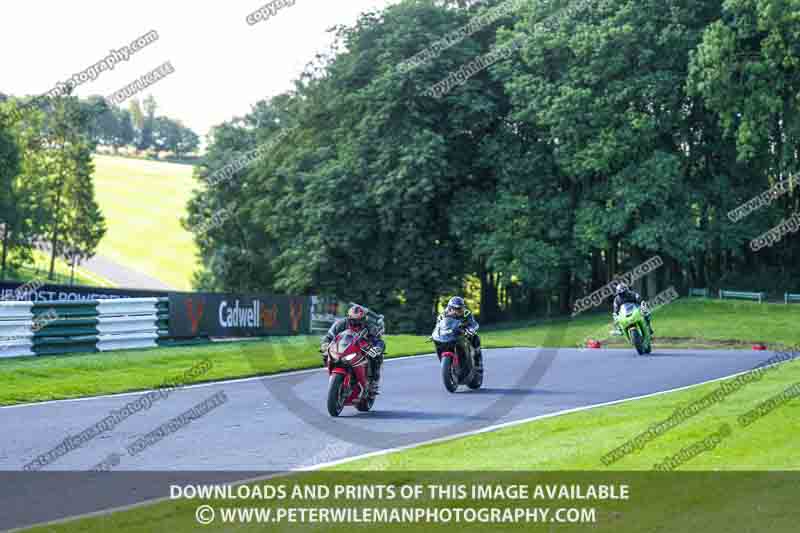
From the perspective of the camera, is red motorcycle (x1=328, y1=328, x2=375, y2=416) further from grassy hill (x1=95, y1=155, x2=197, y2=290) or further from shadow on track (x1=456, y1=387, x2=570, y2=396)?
grassy hill (x1=95, y1=155, x2=197, y2=290)

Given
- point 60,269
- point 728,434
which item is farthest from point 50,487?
point 60,269

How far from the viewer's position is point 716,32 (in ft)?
144

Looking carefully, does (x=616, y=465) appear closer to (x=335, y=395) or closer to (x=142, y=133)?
(x=335, y=395)

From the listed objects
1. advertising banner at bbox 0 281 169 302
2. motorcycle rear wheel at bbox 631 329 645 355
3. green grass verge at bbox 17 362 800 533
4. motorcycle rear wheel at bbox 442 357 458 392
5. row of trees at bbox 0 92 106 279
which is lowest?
green grass verge at bbox 17 362 800 533

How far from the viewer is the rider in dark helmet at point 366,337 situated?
1559 centimetres

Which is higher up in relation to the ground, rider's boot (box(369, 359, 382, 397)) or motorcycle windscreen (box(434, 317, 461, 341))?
motorcycle windscreen (box(434, 317, 461, 341))

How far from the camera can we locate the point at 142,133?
185 meters

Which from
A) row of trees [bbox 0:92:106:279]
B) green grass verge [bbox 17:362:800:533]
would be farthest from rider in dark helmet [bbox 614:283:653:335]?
row of trees [bbox 0:92:106:279]

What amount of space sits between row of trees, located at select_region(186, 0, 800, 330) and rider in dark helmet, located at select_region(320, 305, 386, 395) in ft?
102

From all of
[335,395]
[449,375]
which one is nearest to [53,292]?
[449,375]

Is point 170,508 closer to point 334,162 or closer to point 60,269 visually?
point 334,162

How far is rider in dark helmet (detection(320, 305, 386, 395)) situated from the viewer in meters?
15.6

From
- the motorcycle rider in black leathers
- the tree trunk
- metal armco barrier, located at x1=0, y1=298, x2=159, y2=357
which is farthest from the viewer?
the tree trunk

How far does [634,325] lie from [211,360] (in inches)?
357
